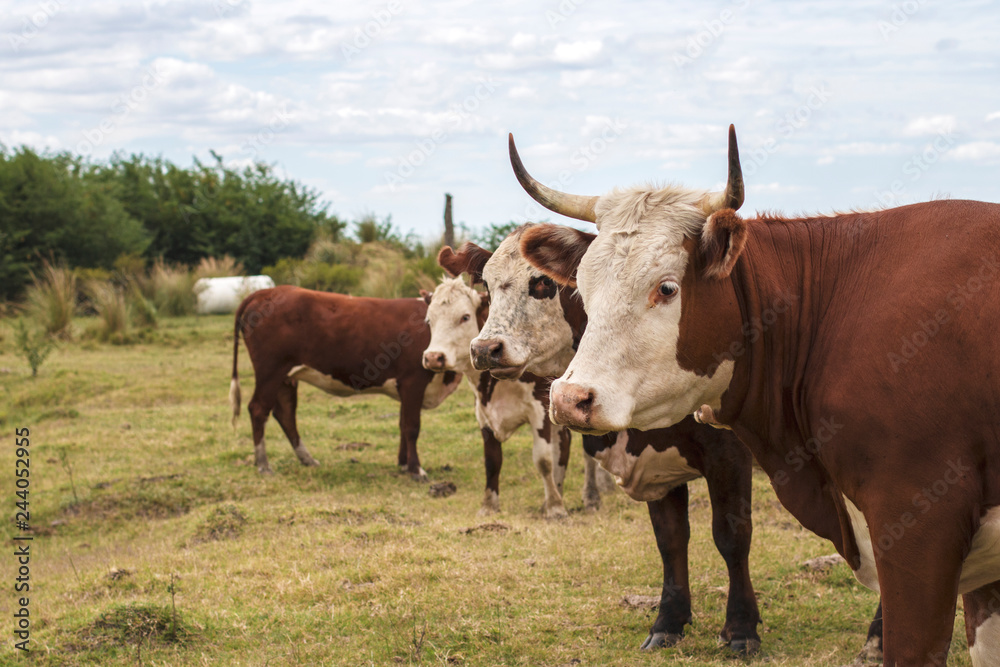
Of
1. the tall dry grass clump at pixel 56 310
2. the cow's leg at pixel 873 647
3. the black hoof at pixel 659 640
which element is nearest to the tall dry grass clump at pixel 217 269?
the tall dry grass clump at pixel 56 310

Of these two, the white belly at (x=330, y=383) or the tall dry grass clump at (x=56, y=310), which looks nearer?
the white belly at (x=330, y=383)

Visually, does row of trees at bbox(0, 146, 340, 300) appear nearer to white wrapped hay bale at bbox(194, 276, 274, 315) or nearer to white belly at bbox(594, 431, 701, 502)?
white wrapped hay bale at bbox(194, 276, 274, 315)

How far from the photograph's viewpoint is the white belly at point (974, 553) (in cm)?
258

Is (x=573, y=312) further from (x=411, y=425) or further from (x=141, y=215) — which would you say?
(x=141, y=215)

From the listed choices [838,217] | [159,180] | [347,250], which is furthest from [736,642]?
[159,180]

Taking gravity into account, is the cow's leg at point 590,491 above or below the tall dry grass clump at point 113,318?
below

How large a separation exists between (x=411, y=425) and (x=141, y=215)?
22396 mm

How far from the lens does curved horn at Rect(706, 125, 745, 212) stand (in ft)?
8.84

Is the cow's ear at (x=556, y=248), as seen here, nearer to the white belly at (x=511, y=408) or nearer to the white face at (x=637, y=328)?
the white face at (x=637, y=328)

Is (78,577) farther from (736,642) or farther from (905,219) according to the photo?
(905,219)

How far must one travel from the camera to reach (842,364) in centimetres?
279
